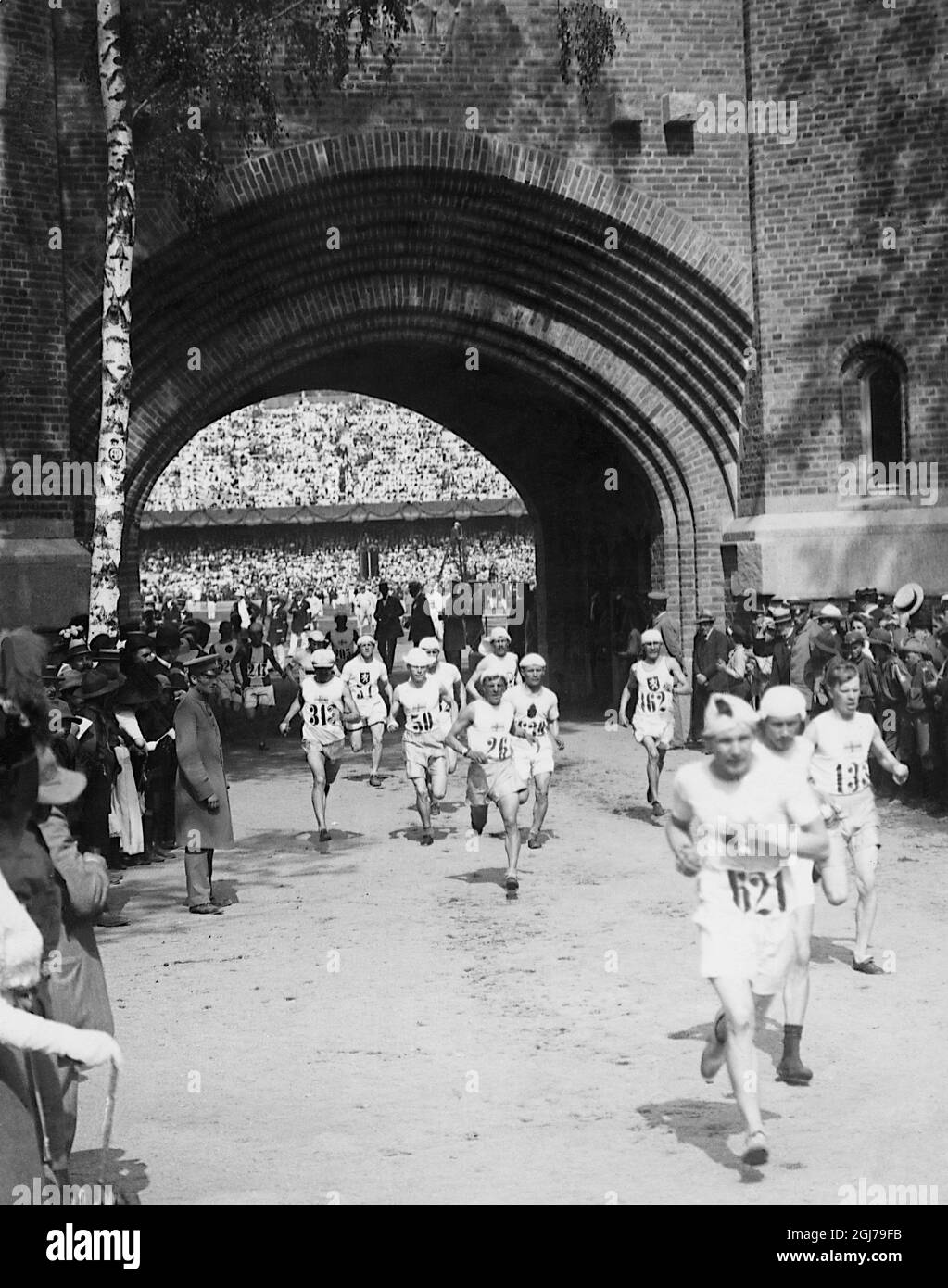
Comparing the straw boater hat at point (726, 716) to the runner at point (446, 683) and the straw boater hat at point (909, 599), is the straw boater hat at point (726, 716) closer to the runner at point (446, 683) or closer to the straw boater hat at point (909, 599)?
the runner at point (446, 683)

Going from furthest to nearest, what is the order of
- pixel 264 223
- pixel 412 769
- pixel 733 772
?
pixel 264 223 < pixel 412 769 < pixel 733 772

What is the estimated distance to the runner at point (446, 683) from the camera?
45.1 feet

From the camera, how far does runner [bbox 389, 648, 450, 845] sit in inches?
538

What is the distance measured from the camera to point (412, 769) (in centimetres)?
1373

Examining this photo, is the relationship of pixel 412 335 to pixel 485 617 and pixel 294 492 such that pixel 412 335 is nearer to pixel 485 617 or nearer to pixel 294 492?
pixel 485 617

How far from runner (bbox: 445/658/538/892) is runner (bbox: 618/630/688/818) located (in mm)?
2322

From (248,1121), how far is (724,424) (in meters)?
13.9

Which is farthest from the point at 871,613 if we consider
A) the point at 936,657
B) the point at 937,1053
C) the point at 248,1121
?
the point at 248,1121

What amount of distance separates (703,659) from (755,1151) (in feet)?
39.0

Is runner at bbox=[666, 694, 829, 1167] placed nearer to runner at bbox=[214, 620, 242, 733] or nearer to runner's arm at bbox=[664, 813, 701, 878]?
runner's arm at bbox=[664, 813, 701, 878]

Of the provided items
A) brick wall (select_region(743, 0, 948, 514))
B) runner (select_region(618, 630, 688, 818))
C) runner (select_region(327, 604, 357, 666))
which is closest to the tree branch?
brick wall (select_region(743, 0, 948, 514))

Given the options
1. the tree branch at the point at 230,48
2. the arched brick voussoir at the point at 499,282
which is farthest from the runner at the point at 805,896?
the arched brick voussoir at the point at 499,282

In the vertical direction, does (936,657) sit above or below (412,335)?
below
